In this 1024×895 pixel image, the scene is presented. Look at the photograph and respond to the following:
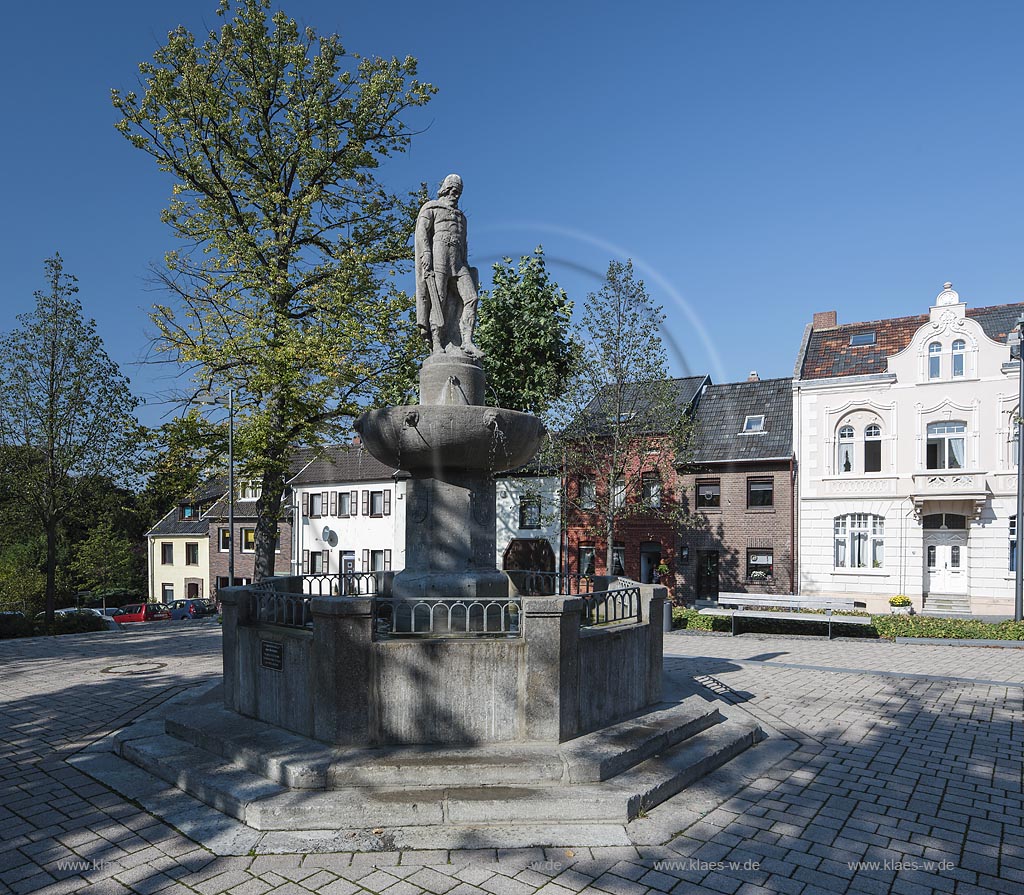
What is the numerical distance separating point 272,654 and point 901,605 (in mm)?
25013

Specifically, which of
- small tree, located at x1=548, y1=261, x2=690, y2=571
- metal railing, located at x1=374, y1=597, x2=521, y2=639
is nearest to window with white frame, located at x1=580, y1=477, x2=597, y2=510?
small tree, located at x1=548, y1=261, x2=690, y2=571

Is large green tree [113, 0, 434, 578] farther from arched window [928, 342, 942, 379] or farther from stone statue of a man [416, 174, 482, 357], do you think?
arched window [928, 342, 942, 379]

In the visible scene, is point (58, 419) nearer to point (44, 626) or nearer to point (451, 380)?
point (44, 626)

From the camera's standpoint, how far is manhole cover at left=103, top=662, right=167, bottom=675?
1218cm

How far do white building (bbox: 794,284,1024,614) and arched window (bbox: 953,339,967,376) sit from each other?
0.04 meters

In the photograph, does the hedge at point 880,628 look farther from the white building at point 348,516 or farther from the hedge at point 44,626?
the white building at point 348,516

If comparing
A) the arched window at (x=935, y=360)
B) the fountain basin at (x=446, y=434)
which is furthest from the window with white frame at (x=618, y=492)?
the fountain basin at (x=446, y=434)

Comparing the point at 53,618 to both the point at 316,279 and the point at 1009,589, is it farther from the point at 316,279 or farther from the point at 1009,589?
the point at 1009,589

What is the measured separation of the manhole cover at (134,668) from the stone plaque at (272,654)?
6.13 meters

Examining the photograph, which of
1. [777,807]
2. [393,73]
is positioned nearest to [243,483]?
[393,73]

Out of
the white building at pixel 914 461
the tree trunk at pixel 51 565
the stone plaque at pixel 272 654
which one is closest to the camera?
the stone plaque at pixel 272 654

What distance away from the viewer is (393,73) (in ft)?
67.5

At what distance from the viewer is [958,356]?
89.4 ft

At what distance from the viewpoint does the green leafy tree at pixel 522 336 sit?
100 ft
